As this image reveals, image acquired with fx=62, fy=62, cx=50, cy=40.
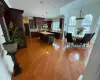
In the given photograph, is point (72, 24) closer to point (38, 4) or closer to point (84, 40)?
point (84, 40)

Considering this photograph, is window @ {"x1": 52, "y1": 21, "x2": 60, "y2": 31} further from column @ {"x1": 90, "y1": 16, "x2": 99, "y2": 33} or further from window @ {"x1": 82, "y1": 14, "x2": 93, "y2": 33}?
column @ {"x1": 90, "y1": 16, "x2": 99, "y2": 33}

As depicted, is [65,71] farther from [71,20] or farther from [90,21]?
[71,20]

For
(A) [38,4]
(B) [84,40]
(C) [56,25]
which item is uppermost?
(A) [38,4]

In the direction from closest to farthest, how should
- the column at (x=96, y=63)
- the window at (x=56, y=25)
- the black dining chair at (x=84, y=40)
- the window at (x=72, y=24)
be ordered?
the column at (x=96, y=63) → the black dining chair at (x=84, y=40) → the window at (x=72, y=24) → the window at (x=56, y=25)

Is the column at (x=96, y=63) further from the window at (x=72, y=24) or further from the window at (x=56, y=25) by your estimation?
the window at (x=56, y=25)

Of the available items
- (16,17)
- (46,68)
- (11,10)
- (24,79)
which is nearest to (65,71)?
(46,68)

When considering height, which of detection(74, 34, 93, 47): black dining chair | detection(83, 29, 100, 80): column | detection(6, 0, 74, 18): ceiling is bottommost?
detection(74, 34, 93, 47): black dining chair

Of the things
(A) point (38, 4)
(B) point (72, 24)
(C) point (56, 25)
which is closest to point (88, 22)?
(B) point (72, 24)

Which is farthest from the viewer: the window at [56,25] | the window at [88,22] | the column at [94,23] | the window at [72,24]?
the window at [56,25]

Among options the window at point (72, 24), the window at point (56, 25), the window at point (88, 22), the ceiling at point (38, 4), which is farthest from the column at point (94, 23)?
the window at point (56, 25)

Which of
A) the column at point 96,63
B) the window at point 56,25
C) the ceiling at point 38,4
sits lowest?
the column at point 96,63

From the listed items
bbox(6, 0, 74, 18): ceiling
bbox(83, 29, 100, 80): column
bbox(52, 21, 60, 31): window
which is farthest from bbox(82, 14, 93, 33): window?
bbox(83, 29, 100, 80): column

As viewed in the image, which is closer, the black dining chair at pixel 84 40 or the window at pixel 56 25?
the black dining chair at pixel 84 40

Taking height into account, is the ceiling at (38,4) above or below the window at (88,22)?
above
